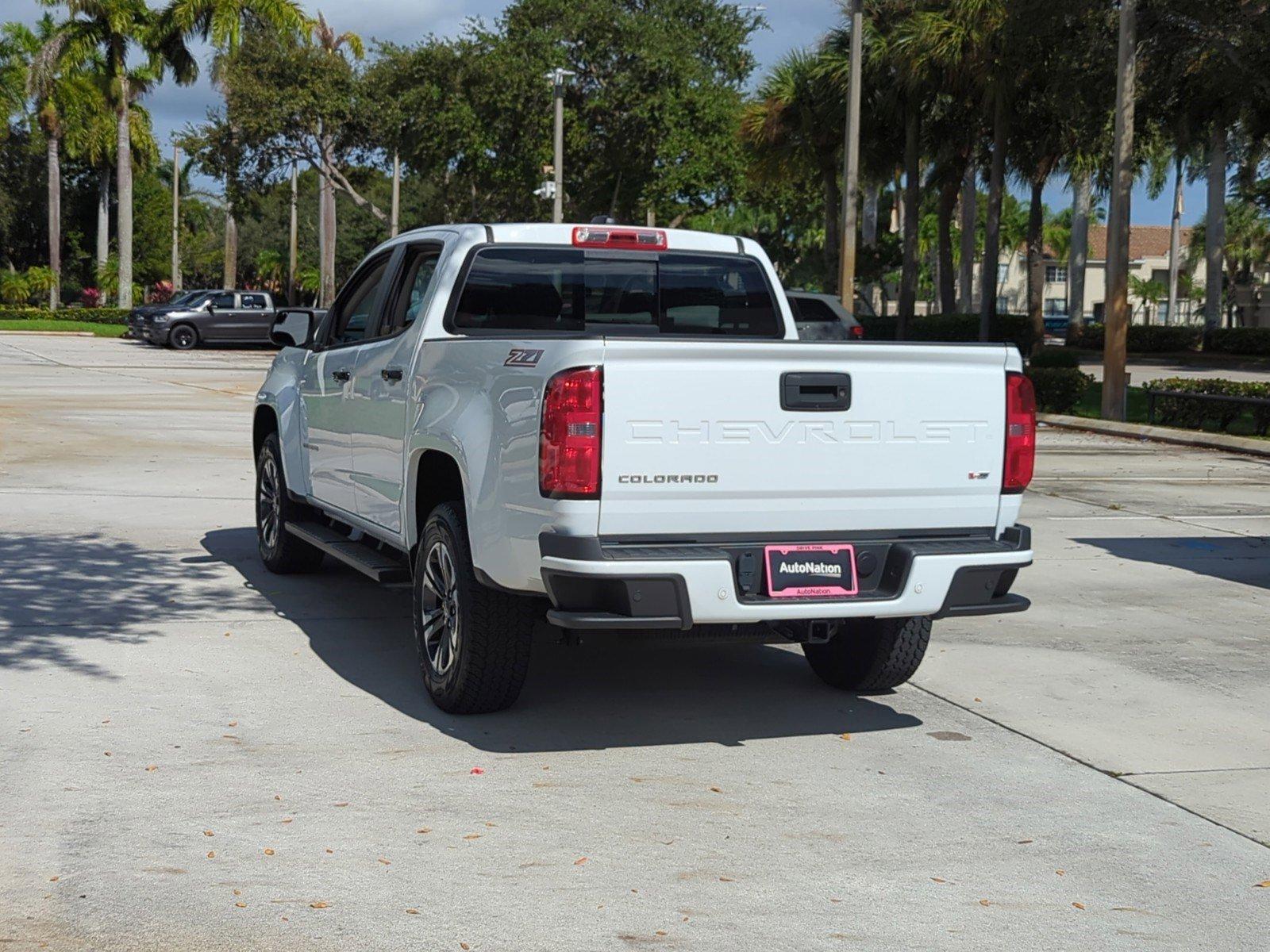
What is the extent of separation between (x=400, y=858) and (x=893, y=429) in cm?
251

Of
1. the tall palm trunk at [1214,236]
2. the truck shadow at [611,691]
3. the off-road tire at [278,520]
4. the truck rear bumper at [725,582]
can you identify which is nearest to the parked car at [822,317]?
the off-road tire at [278,520]

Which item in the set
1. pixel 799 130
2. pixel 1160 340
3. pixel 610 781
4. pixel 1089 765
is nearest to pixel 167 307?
pixel 799 130

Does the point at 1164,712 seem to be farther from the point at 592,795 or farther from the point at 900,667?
the point at 592,795

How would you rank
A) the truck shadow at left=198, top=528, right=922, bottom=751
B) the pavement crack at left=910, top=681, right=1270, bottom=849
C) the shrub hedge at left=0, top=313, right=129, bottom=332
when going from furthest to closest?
the shrub hedge at left=0, top=313, right=129, bottom=332
the truck shadow at left=198, top=528, right=922, bottom=751
the pavement crack at left=910, top=681, right=1270, bottom=849

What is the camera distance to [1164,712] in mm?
7102

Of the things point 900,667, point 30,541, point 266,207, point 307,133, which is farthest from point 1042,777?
point 266,207

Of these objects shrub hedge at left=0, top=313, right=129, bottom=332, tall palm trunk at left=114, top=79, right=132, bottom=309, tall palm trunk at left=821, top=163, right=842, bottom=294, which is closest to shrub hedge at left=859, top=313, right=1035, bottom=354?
tall palm trunk at left=821, top=163, right=842, bottom=294

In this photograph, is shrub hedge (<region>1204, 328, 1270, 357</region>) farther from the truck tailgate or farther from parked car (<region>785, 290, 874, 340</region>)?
the truck tailgate

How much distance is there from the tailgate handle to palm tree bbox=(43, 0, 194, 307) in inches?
2192

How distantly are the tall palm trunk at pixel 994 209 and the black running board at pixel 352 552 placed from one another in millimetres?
30634

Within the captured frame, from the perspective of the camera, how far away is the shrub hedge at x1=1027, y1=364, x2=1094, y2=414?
26.2 metres

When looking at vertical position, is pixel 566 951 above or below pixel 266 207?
below

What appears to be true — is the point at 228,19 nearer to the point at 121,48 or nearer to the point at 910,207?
the point at 121,48

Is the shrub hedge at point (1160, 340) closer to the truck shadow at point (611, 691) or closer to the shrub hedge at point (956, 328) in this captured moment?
the shrub hedge at point (956, 328)
